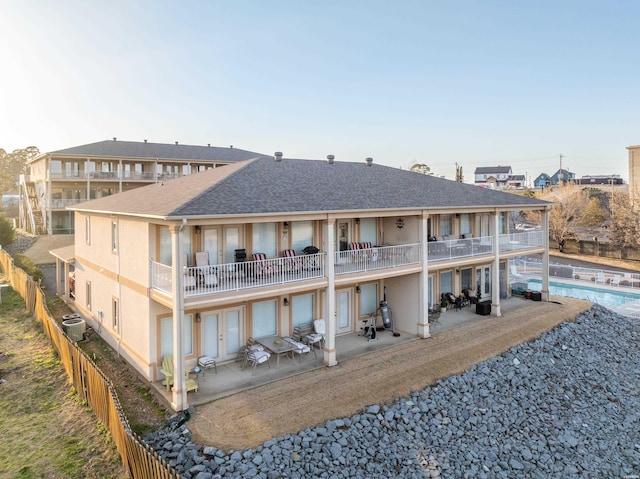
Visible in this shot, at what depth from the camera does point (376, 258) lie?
16172 mm

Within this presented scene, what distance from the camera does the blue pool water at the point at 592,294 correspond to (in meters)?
26.3

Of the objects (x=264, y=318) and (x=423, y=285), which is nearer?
(x=264, y=318)

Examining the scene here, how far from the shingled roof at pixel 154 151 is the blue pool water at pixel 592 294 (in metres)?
35.9

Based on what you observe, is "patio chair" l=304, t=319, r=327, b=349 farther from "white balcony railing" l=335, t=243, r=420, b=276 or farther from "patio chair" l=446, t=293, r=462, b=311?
"patio chair" l=446, t=293, r=462, b=311

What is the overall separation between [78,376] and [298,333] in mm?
7186

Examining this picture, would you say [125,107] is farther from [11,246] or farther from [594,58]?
[594,58]

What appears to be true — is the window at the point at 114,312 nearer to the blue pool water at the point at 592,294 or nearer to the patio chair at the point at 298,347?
the patio chair at the point at 298,347

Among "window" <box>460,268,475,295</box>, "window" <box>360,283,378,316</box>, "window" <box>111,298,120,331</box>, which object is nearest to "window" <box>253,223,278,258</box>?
"window" <box>360,283,378,316</box>

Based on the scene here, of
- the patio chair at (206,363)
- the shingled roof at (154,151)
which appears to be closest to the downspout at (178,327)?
the patio chair at (206,363)

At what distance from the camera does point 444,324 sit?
59.6 ft

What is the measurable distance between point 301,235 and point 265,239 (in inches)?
61.6

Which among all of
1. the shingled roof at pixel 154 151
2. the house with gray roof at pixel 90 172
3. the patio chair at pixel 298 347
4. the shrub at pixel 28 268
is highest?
the shingled roof at pixel 154 151

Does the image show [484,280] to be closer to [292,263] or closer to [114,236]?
[292,263]

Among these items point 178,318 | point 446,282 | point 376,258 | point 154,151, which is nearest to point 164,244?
point 178,318
